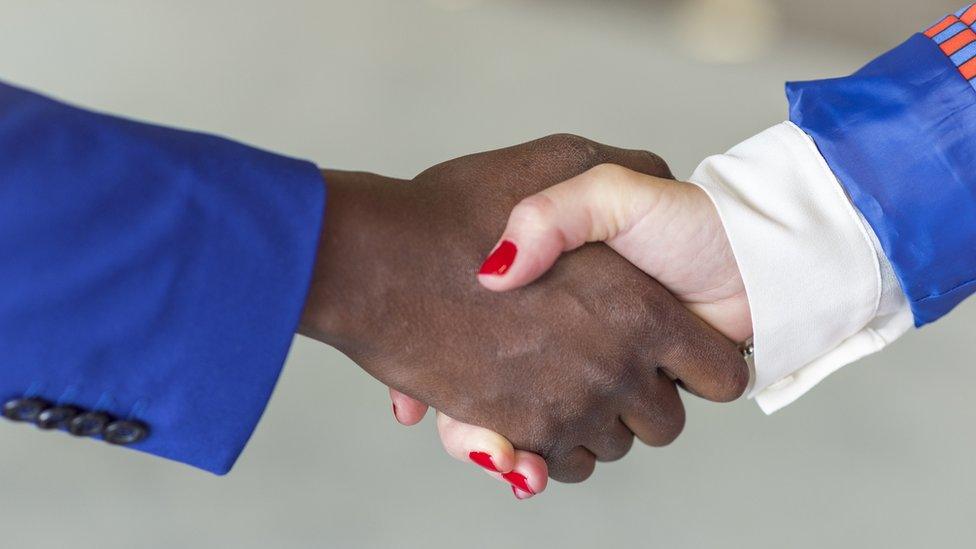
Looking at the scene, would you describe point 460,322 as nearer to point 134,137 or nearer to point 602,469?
point 134,137

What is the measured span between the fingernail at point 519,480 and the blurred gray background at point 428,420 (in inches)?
19.8

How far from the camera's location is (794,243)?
2.63 feet

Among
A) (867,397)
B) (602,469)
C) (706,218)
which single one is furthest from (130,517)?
(867,397)

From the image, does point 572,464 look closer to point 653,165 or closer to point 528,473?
point 528,473

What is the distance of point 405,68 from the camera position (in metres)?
1.82

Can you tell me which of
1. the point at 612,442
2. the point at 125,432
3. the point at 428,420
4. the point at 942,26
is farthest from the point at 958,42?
the point at 428,420

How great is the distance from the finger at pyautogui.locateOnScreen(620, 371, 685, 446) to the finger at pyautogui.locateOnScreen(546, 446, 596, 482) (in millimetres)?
46

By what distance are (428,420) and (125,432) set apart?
0.82m

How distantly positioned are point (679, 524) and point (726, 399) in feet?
1.89

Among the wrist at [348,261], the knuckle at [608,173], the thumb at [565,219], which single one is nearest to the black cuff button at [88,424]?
the wrist at [348,261]

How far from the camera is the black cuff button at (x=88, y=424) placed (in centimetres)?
62

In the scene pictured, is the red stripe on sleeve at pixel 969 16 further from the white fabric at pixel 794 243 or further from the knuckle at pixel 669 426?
the knuckle at pixel 669 426

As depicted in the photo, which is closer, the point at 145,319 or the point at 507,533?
the point at 145,319

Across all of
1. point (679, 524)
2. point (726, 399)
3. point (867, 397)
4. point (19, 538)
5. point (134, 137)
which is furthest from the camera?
point (867, 397)
